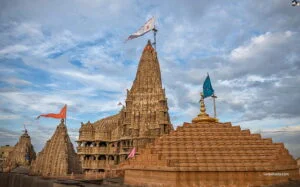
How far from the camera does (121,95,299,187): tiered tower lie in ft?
51.4

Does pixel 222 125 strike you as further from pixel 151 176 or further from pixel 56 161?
pixel 56 161

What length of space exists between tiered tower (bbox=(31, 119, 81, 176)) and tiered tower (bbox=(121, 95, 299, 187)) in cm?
1432

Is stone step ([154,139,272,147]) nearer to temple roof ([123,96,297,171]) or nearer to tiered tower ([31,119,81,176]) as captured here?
temple roof ([123,96,297,171])

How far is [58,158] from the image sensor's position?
31.0 meters

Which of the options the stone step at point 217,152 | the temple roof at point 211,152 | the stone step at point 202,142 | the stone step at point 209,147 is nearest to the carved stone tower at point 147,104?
the temple roof at point 211,152

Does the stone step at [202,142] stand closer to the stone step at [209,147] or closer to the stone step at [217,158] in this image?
the stone step at [209,147]

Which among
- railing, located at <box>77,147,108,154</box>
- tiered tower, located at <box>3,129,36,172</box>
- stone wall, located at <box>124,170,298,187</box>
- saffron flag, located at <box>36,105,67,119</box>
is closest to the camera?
stone wall, located at <box>124,170,298,187</box>

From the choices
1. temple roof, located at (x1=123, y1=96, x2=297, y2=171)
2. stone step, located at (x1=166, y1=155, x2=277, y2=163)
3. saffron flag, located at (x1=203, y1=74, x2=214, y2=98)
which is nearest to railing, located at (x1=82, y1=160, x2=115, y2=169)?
saffron flag, located at (x1=203, y1=74, x2=214, y2=98)

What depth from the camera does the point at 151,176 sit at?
55.6ft

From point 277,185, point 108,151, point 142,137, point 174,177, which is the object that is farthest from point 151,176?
point 108,151

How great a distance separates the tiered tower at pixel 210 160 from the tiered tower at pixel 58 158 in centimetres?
1432

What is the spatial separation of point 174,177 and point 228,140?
5401 mm

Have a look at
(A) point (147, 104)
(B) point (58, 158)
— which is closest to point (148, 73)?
(A) point (147, 104)

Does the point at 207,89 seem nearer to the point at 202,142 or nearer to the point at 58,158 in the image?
the point at 202,142
